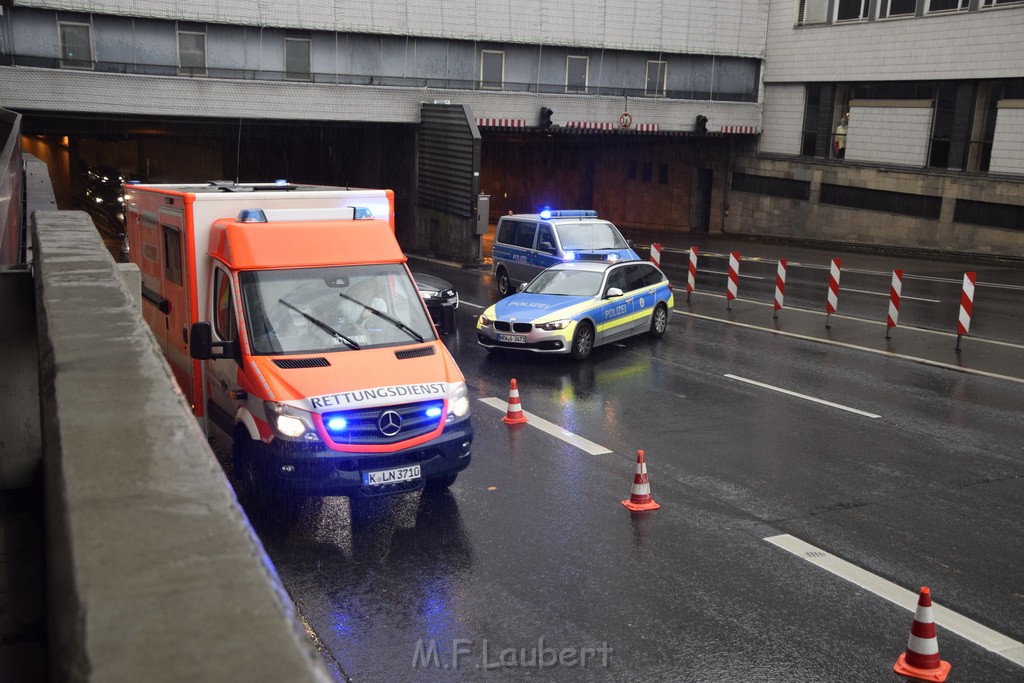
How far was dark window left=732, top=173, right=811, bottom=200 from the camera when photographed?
37844mm

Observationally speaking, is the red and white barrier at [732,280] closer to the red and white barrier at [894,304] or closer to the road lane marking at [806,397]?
the red and white barrier at [894,304]

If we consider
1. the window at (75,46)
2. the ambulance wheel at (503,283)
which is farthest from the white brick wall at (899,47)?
the window at (75,46)

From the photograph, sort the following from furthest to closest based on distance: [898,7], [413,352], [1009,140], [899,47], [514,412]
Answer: [898,7]
[899,47]
[1009,140]
[514,412]
[413,352]

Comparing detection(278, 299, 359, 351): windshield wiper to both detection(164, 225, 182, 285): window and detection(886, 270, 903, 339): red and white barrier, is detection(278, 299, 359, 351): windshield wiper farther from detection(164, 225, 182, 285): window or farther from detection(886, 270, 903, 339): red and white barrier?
detection(886, 270, 903, 339): red and white barrier

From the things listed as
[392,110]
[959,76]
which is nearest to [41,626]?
[392,110]

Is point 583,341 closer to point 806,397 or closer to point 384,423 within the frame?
point 806,397

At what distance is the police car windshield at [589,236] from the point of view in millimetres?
20781

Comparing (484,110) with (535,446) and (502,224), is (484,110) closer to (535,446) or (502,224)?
(502,224)

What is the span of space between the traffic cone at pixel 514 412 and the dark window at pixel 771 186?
2822cm

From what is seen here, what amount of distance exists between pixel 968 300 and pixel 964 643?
11881mm

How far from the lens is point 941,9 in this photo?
3266 centimetres

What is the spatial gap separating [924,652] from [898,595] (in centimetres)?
122

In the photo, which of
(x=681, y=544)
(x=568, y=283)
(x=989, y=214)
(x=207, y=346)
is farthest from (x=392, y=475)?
(x=989, y=214)

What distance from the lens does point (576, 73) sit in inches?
1425
